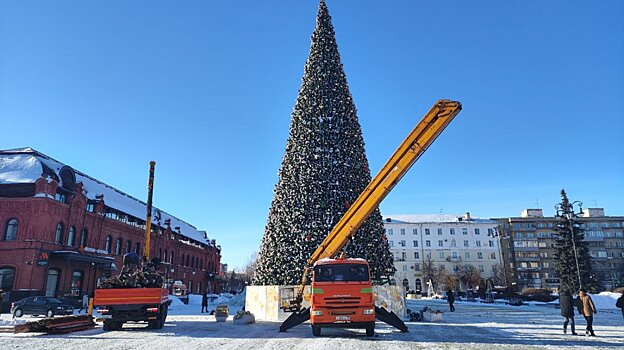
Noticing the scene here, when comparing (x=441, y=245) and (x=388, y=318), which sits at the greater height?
(x=441, y=245)

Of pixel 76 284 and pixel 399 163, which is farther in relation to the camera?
pixel 76 284

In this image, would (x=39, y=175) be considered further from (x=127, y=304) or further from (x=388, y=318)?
(x=388, y=318)

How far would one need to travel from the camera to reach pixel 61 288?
3347 cm

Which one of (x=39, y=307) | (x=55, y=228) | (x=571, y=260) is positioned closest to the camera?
(x=39, y=307)

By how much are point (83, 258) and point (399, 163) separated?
3090 cm

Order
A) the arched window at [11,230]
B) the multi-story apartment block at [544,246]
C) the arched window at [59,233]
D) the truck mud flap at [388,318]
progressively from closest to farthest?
1. the truck mud flap at [388,318]
2. the arched window at [11,230]
3. the arched window at [59,233]
4. the multi-story apartment block at [544,246]

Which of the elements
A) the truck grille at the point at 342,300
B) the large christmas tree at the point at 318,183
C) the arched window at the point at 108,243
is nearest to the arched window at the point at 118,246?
the arched window at the point at 108,243

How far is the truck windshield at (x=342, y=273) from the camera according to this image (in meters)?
13.6

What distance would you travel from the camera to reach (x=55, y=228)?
33406 mm

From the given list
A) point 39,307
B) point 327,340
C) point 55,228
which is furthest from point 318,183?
point 55,228

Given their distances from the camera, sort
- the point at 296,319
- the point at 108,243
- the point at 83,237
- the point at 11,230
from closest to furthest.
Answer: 1. the point at 296,319
2. the point at 11,230
3. the point at 83,237
4. the point at 108,243

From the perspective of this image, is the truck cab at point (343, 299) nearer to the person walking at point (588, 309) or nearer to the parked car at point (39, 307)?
the person walking at point (588, 309)

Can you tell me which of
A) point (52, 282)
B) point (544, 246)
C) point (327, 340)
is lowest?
point (327, 340)

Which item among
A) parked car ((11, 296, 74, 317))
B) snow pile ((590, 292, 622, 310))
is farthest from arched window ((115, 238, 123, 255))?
snow pile ((590, 292, 622, 310))
